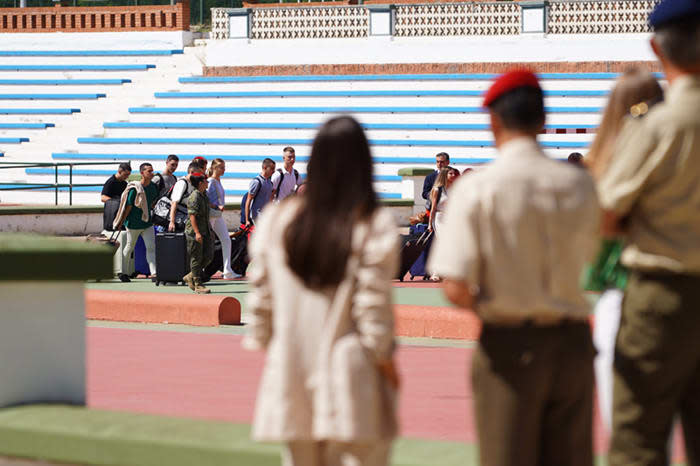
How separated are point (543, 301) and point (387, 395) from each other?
602 millimetres

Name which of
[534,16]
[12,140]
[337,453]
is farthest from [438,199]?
[12,140]

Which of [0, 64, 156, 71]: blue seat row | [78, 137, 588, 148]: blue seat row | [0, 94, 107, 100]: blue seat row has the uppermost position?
[0, 64, 156, 71]: blue seat row

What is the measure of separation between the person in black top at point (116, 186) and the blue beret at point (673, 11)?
13.7 m

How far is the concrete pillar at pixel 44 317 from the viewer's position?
736cm

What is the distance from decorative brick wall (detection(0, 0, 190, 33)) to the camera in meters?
40.7

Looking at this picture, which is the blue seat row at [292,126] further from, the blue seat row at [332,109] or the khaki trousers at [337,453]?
the khaki trousers at [337,453]

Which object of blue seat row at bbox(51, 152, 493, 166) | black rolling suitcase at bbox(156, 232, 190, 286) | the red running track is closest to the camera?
the red running track

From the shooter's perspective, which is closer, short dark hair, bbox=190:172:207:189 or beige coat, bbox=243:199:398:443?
beige coat, bbox=243:199:398:443

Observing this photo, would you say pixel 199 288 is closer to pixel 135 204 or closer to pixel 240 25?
pixel 135 204

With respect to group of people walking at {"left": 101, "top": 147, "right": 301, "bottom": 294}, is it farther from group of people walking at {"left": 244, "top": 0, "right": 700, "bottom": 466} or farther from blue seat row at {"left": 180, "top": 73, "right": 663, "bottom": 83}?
blue seat row at {"left": 180, "top": 73, "right": 663, "bottom": 83}

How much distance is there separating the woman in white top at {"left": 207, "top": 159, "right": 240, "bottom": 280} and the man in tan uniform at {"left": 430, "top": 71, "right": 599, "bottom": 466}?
40.7ft

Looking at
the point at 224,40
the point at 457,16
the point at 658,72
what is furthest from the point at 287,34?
the point at 658,72

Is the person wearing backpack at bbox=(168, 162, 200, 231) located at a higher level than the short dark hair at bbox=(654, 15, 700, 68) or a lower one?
lower

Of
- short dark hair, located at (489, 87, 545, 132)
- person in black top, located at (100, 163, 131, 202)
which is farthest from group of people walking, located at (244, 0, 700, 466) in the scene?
→ person in black top, located at (100, 163, 131, 202)
